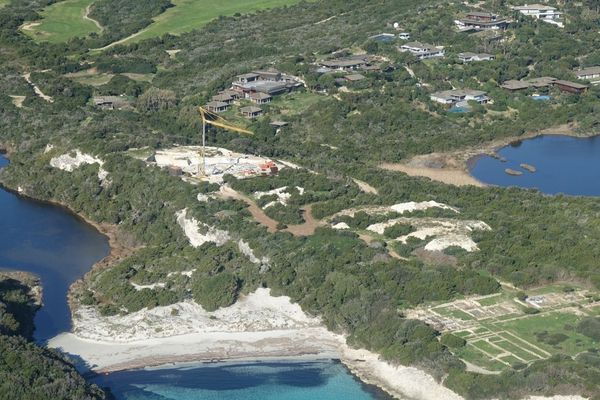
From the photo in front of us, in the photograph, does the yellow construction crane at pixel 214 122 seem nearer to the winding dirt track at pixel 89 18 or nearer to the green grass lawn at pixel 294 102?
the green grass lawn at pixel 294 102

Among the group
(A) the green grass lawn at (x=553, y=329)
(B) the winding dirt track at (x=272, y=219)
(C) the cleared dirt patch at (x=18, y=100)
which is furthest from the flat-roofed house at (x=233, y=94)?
(A) the green grass lawn at (x=553, y=329)

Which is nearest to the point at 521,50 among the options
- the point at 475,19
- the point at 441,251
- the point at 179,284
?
the point at 475,19

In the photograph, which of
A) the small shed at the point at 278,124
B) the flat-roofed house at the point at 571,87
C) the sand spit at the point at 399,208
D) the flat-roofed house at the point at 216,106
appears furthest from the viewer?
the flat-roofed house at the point at 571,87

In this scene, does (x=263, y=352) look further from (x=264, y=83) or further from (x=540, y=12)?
(x=540, y=12)

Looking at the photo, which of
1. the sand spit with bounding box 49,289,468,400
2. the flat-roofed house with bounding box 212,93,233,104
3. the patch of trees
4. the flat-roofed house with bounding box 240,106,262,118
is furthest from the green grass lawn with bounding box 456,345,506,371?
the flat-roofed house with bounding box 212,93,233,104

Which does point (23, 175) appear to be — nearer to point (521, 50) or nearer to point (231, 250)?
point (231, 250)

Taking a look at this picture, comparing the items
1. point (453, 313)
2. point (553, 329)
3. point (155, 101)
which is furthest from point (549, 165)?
point (155, 101)

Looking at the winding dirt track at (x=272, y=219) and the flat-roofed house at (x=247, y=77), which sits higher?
the winding dirt track at (x=272, y=219)
